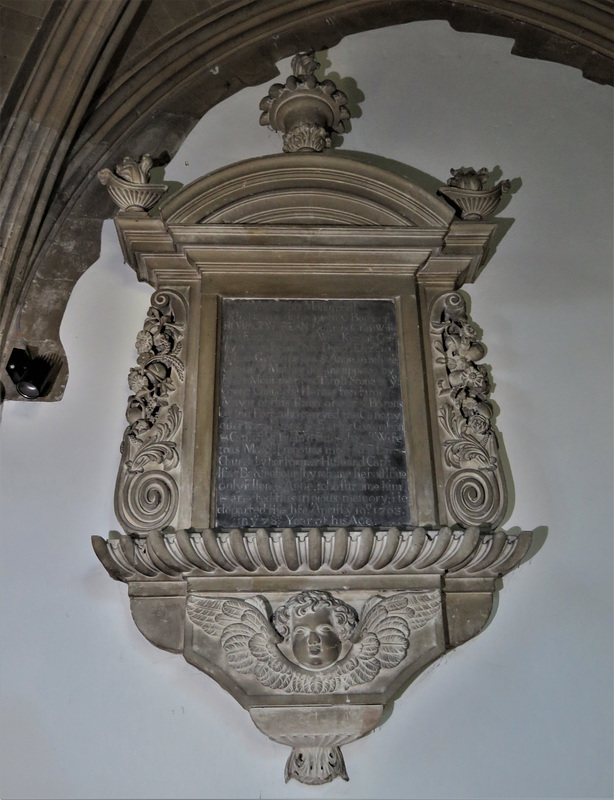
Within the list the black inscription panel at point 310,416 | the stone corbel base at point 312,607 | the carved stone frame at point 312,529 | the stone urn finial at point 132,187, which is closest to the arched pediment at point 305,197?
the carved stone frame at point 312,529

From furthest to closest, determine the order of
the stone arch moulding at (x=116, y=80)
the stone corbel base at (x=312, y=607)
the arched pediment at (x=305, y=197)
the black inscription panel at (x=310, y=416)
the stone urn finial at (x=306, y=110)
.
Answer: the stone urn finial at (x=306, y=110) → the stone arch moulding at (x=116, y=80) → the arched pediment at (x=305, y=197) → the black inscription panel at (x=310, y=416) → the stone corbel base at (x=312, y=607)

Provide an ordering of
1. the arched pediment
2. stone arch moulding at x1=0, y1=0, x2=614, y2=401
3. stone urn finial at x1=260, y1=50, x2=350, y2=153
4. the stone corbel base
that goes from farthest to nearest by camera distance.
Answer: stone urn finial at x1=260, y1=50, x2=350, y2=153
stone arch moulding at x1=0, y1=0, x2=614, y2=401
the arched pediment
the stone corbel base

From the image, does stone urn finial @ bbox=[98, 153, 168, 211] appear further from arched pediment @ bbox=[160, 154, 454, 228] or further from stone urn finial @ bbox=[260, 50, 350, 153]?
stone urn finial @ bbox=[260, 50, 350, 153]

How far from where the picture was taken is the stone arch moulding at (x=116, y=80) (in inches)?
180

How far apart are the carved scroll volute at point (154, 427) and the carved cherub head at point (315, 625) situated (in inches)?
29.5

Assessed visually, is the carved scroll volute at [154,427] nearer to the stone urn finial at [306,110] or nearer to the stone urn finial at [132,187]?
the stone urn finial at [132,187]

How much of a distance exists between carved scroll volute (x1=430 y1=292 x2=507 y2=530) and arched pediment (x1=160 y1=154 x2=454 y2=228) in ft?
1.85

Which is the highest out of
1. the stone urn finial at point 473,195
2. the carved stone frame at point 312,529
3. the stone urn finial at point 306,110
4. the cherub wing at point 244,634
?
the stone urn finial at point 306,110

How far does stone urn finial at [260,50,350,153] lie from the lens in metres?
4.80

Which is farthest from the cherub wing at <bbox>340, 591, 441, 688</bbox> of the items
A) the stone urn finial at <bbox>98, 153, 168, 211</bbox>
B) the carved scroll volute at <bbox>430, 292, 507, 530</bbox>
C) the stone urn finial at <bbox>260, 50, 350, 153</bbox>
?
the stone urn finial at <bbox>260, 50, 350, 153</bbox>

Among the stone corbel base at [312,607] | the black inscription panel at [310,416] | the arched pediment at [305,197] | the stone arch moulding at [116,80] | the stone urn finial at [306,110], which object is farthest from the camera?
the stone urn finial at [306,110]

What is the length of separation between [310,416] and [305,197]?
1.34m

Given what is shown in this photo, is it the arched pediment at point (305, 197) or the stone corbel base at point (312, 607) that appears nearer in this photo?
the stone corbel base at point (312, 607)

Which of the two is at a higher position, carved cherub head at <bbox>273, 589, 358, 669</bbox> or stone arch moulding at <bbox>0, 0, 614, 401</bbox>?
stone arch moulding at <bbox>0, 0, 614, 401</bbox>
